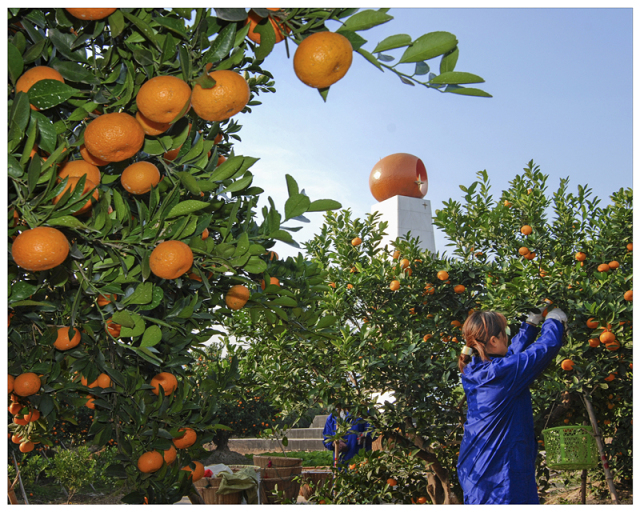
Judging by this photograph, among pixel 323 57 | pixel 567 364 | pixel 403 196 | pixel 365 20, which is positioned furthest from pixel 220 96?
pixel 403 196

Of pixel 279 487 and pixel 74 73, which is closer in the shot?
pixel 74 73

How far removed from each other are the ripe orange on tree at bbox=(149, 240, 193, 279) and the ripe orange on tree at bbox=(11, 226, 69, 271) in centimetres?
17

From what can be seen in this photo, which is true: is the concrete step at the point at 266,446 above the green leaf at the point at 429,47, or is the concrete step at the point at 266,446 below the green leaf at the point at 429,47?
below

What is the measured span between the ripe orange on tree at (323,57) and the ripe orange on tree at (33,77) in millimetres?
459

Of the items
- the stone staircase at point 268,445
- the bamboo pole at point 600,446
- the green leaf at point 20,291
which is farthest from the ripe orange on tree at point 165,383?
the stone staircase at point 268,445

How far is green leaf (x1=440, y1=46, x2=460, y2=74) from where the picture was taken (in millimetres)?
946

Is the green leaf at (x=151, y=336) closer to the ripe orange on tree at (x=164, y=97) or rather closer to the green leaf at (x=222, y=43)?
the ripe orange on tree at (x=164, y=97)

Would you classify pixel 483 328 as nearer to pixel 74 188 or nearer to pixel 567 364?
pixel 567 364

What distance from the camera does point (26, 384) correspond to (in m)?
1.46

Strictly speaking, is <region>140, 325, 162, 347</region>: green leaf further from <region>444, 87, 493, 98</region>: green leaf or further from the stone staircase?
the stone staircase

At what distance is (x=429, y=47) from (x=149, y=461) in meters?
1.39

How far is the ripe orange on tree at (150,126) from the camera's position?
994 millimetres

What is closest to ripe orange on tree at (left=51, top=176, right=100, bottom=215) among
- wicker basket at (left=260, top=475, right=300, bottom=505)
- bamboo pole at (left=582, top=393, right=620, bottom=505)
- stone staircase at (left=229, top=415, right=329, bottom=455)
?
bamboo pole at (left=582, top=393, right=620, bottom=505)

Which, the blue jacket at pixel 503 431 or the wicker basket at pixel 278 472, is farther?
the wicker basket at pixel 278 472
